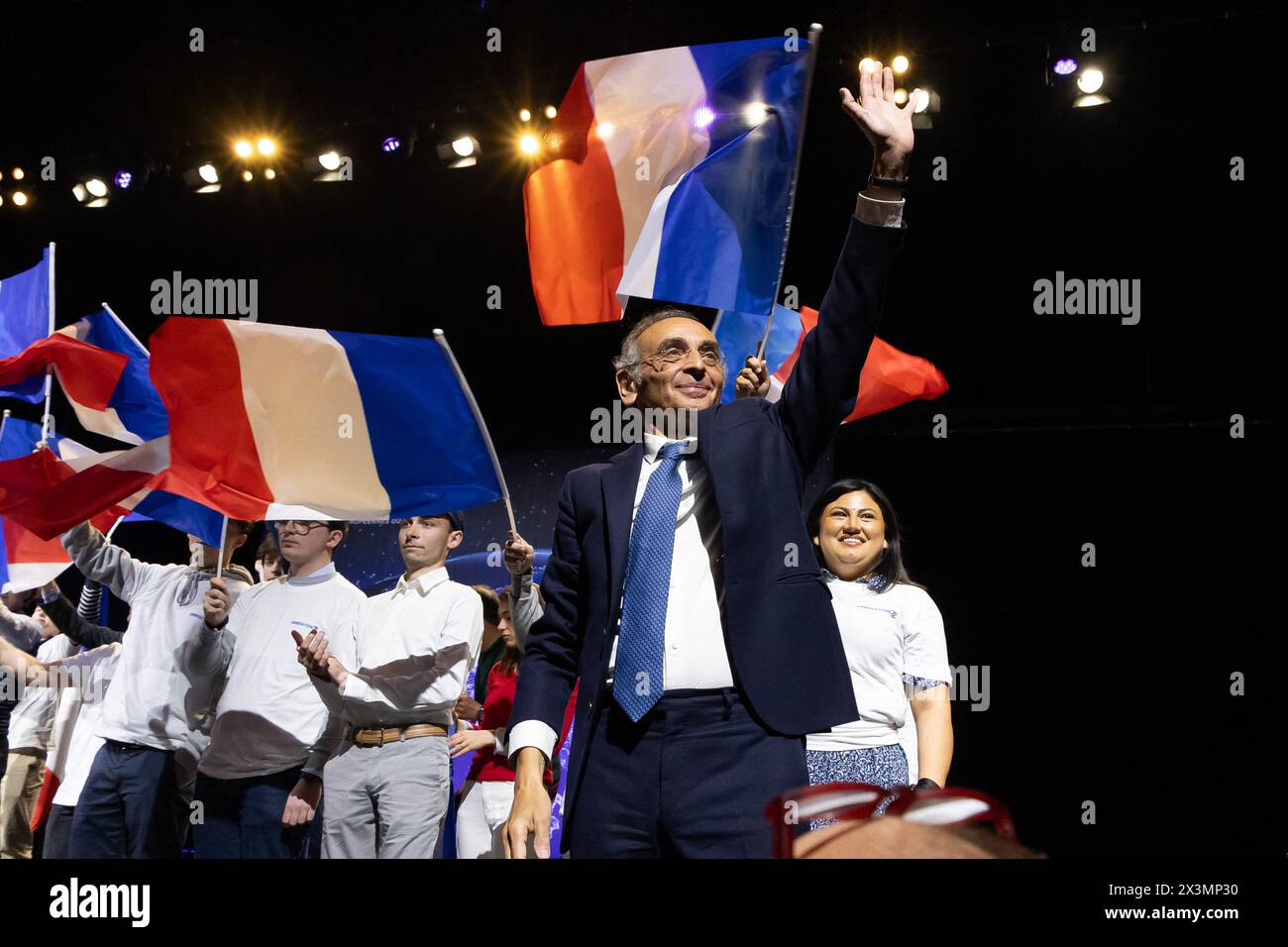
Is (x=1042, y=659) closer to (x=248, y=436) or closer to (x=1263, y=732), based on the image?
(x=1263, y=732)

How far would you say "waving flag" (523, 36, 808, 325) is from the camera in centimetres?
379

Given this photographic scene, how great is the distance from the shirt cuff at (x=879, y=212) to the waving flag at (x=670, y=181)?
5.00 ft

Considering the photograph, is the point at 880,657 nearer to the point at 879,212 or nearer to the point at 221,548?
the point at 879,212

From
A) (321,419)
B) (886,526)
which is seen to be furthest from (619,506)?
(321,419)

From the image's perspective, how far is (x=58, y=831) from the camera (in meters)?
5.44

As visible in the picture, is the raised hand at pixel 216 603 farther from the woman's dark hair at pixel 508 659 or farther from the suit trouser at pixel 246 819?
the woman's dark hair at pixel 508 659

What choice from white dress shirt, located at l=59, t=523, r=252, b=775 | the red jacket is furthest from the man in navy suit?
white dress shirt, located at l=59, t=523, r=252, b=775

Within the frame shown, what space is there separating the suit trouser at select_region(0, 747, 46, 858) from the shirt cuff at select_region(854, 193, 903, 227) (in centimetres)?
614

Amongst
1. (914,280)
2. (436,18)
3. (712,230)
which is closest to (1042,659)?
(914,280)

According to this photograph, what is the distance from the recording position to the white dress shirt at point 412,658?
4625mm

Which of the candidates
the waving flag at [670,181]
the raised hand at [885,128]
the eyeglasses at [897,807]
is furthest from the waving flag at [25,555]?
the eyeglasses at [897,807]

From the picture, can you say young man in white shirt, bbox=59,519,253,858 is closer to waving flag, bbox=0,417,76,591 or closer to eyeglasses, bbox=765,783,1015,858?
waving flag, bbox=0,417,76,591

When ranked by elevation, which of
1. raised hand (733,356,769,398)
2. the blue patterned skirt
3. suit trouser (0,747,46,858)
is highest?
raised hand (733,356,769,398)

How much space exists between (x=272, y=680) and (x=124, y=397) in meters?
1.38
